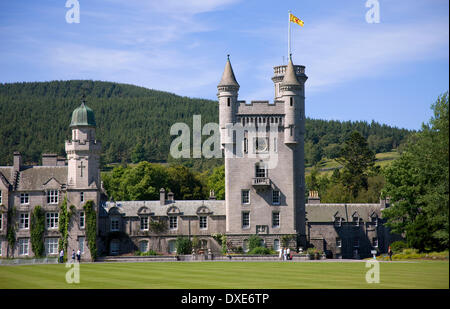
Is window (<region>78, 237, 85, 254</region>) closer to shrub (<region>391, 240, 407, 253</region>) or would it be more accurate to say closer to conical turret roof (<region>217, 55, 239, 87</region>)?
conical turret roof (<region>217, 55, 239, 87</region>)

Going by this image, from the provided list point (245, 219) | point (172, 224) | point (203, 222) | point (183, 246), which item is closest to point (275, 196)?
point (245, 219)

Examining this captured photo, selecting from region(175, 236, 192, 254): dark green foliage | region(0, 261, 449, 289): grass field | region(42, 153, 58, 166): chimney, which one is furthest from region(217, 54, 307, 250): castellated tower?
region(0, 261, 449, 289): grass field

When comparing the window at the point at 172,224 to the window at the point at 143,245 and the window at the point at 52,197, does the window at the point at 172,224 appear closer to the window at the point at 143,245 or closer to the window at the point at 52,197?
the window at the point at 143,245

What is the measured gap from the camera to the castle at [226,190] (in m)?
61.0

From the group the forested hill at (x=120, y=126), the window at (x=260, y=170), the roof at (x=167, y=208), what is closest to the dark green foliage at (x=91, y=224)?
the roof at (x=167, y=208)

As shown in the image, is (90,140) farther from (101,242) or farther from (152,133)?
(152,133)

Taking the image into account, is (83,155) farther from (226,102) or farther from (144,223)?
(226,102)

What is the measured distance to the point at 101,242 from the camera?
2442 inches

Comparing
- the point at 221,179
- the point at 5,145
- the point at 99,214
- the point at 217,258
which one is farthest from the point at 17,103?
the point at 217,258

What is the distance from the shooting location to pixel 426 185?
47.2m

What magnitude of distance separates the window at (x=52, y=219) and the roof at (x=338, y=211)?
2613 centimetres

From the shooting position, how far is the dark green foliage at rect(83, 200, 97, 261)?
59.2 meters

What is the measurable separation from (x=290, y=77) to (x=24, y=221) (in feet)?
91.4

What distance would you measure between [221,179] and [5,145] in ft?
220
